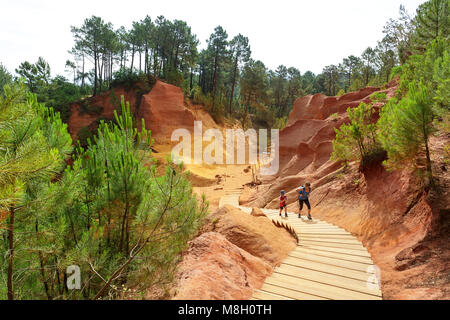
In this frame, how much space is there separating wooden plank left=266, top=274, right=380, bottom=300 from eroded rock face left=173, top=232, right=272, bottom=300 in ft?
0.94

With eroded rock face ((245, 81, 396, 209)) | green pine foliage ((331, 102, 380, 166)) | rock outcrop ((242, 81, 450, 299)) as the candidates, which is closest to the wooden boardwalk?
rock outcrop ((242, 81, 450, 299))

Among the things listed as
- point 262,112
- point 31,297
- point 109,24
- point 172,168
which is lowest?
point 31,297

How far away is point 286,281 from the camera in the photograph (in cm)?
342

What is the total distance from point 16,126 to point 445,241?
6.88 m

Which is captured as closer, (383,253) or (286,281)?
(286,281)

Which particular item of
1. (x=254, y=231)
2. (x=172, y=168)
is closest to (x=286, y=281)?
(x=254, y=231)

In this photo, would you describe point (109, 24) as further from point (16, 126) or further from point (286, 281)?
point (286, 281)

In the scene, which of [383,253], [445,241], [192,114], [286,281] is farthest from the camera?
[192,114]

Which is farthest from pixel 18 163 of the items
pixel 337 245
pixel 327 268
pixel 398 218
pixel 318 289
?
pixel 398 218

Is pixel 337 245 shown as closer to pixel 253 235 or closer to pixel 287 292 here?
pixel 253 235

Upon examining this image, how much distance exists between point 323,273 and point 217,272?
1.83 meters

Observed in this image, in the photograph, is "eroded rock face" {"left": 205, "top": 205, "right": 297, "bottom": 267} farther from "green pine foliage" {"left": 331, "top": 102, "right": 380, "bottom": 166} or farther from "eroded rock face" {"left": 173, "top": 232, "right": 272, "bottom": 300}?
"green pine foliage" {"left": 331, "top": 102, "right": 380, "bottom": 166}

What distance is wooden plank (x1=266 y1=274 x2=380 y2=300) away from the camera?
297 centimetres
